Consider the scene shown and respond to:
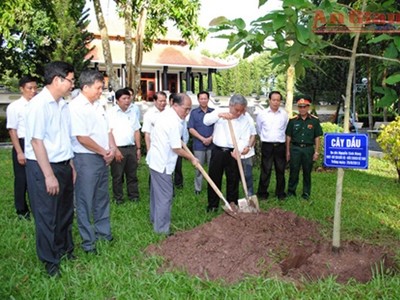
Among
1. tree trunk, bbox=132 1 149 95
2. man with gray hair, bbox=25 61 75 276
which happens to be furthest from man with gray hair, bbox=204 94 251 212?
tree trunk, bbox=132 1 149 95

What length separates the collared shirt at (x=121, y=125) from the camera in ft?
21.0

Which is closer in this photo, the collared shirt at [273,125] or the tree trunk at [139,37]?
the collared shirt at [273,125]

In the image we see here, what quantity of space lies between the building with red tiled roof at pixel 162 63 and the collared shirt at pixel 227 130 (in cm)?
2180

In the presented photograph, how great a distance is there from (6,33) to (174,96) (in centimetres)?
570

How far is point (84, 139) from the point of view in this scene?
4191 mm

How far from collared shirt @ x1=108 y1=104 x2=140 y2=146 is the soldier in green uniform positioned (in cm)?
235

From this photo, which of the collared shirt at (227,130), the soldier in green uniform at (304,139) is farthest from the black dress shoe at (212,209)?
the soldier in green uniform at (304,139)

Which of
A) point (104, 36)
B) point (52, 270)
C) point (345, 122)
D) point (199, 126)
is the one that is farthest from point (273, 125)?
point (104, 36)

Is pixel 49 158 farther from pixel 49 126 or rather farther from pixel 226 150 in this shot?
pixel 226 150

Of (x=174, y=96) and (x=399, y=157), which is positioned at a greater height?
(x=174, y=96)

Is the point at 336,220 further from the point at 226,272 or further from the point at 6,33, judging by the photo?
the point at 6,33

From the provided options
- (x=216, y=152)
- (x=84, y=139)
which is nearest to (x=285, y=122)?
(x=216, y=152)

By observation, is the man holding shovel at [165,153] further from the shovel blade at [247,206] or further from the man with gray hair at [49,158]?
the man with gray hair at [49,158]

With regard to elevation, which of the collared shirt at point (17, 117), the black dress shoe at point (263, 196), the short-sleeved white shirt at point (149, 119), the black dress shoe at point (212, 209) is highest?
the collared shirt at point (17, 117)
